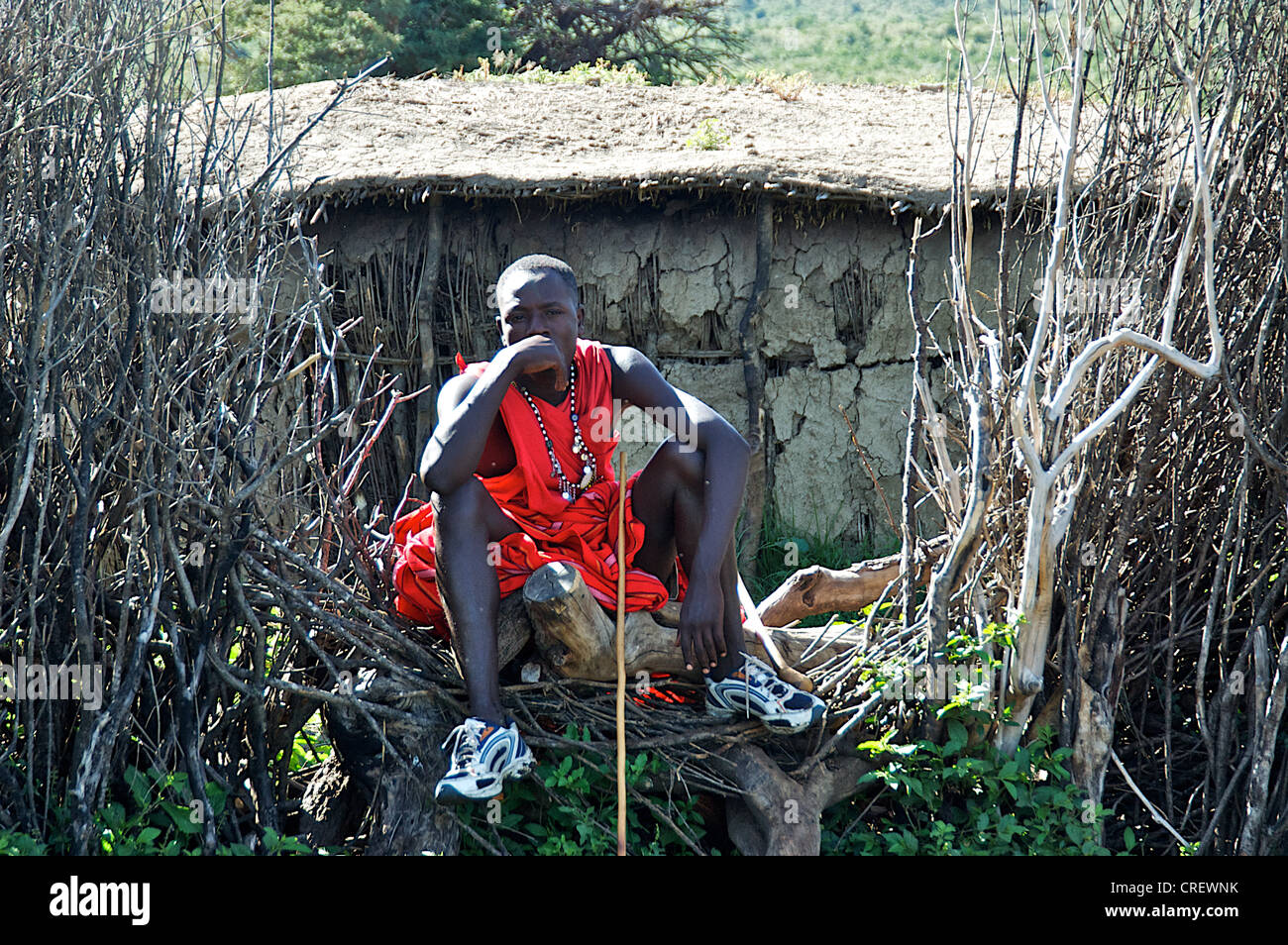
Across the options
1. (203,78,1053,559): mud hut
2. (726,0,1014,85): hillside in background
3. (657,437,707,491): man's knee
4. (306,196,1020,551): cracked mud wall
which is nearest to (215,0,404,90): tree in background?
(203,78,1053,559): mud hut

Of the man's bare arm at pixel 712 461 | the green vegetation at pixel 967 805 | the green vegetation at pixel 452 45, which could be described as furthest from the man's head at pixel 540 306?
the green vegetation at pixel 452 45

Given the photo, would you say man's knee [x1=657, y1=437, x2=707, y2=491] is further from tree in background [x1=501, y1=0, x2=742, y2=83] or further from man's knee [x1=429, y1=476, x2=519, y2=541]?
tree in background [x1=501, y1=0, x2=742, y2=83]

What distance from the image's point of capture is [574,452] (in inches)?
136

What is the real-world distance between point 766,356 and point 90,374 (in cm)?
366

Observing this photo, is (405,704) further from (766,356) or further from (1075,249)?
(766,356)

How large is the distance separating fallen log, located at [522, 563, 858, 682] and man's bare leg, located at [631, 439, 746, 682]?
0.49 ft

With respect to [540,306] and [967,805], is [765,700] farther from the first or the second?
[540,306]

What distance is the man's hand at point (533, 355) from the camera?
3.14 m

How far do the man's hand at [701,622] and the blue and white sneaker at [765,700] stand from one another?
0.20 metres

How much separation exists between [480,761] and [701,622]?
0.64 metres

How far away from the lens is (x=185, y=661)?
10.5ft

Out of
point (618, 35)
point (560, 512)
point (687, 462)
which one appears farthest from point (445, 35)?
point (687, 462)

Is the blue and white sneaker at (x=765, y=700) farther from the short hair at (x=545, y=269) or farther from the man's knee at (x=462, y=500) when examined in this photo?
the short hair at (x=545, y=269)
